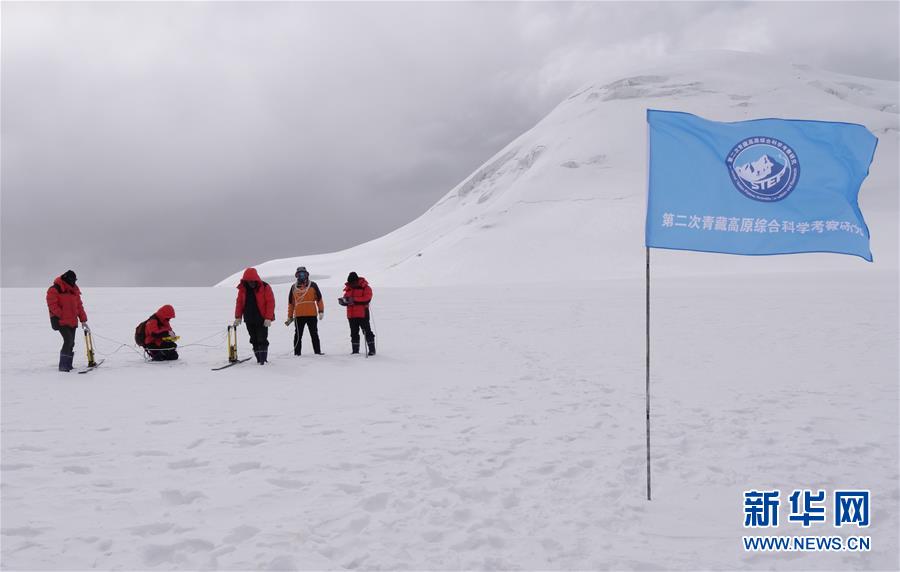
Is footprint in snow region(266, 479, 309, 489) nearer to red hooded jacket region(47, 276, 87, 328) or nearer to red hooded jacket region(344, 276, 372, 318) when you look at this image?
red hooded jacket region(344, 276, 372, 318)

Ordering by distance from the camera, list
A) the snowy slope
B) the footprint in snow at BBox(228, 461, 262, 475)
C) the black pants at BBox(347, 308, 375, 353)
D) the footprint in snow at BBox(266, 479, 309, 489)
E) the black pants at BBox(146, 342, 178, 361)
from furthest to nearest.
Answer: the black pants at BBox(347, 308, 375, 353) < the black pants at BBox(146, 342, 178, 361) < the footprint in snow at BBox(228, 461, 262, 475) < the footprint in snow at BBox(266, 479, 309, 489) < the snowy slope

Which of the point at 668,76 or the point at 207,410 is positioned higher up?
the point at 668,76

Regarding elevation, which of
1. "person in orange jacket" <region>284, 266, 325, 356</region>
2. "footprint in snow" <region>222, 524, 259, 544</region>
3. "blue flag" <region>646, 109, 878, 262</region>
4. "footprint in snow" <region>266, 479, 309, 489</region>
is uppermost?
"blue flag" <region>646, 109, 878, 262</region>

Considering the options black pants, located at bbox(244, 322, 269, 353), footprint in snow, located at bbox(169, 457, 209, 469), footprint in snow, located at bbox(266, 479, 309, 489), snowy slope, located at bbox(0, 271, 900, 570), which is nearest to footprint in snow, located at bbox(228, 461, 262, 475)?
snowy slope, located at bbox(0, 271, 900, 570)

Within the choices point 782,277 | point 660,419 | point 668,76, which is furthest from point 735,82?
point 660,419

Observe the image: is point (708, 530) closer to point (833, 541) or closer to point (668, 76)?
point (833, 541)

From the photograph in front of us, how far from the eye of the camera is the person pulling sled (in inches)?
517

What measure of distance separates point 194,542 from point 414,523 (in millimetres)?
1822

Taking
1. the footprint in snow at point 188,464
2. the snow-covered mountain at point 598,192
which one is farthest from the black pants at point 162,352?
the snow-covered mountain at point 598,192

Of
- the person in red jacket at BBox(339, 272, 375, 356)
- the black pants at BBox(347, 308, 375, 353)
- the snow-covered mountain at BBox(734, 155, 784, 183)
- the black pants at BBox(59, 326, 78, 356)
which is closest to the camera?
the snow-covered mountain at BBox(734, 155, 784, 183)

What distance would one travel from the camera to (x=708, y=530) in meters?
5.02

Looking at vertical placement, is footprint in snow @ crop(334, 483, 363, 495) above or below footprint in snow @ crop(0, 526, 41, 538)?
below

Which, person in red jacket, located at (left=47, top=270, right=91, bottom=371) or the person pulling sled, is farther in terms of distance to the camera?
the person pulling sled

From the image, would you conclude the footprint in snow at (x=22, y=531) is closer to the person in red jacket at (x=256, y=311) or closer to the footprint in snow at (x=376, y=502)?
the footprint in snow at (x=376, y=502)
